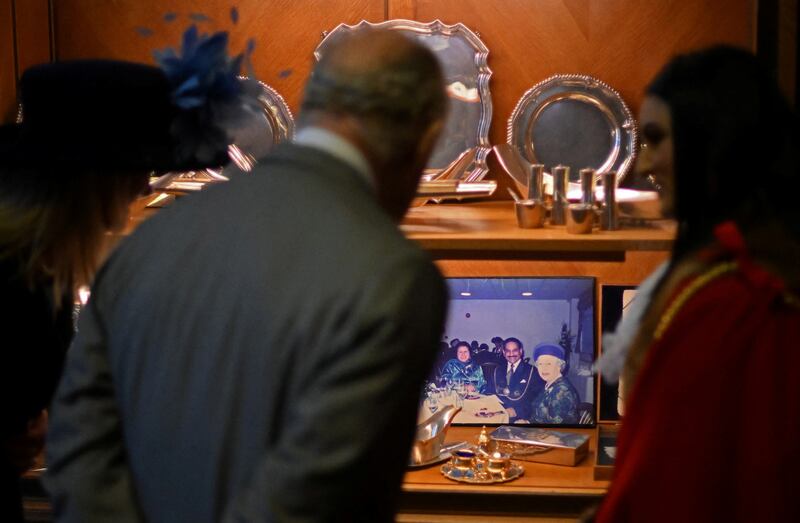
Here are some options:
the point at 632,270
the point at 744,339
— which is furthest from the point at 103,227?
the point at 632,270

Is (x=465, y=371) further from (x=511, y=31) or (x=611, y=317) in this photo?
(x=511, y=31)

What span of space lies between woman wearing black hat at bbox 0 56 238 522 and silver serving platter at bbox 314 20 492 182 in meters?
0.72

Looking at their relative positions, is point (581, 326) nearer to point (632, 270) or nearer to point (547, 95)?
point (632, 270)

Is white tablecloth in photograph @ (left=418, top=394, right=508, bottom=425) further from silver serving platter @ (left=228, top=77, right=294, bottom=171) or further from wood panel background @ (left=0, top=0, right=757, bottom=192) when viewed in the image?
silver serving platter @ (left=228, top=77, right=294, bottom=171)

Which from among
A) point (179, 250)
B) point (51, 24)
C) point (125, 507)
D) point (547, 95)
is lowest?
point (125, 507)

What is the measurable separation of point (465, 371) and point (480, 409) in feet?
0.28

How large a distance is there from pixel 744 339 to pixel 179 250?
588 millimetres

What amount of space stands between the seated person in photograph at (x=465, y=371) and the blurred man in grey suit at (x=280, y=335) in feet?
3.61

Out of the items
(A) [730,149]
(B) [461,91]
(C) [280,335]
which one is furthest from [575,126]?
(C) [280,335]

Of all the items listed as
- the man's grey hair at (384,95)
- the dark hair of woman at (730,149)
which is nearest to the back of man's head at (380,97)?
the man's grey hair at (384,95)

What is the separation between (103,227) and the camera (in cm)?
146

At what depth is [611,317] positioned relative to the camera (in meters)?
2.20

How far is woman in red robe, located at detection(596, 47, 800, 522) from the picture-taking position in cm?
111

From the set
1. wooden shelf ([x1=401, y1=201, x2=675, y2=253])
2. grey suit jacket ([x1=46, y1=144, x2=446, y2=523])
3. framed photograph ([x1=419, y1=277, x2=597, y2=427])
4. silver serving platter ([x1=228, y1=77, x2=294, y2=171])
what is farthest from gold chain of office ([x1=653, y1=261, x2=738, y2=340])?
silver serving platter ([x1=228, y1=77, x2=294, y2=171])
